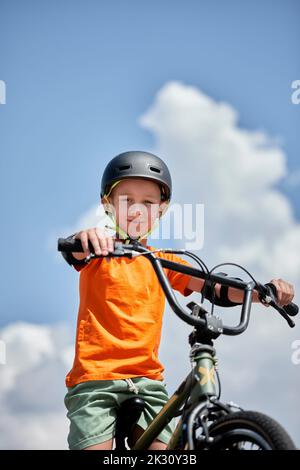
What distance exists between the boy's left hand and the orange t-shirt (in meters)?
1.00

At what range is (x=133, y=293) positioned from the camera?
4.30 meters

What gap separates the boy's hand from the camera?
3.06m

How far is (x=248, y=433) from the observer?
258 cm

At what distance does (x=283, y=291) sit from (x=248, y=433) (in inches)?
55.9

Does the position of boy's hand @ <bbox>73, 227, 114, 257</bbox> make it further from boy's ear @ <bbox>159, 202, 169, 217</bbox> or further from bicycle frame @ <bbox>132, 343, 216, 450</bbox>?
boy's ear @ <bbox>159, 202, 169, 217</bbox>

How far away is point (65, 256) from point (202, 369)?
1241 millimetres

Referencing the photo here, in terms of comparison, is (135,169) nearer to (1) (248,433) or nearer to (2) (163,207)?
(2) (163,207)

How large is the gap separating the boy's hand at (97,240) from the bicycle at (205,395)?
0.03 metres

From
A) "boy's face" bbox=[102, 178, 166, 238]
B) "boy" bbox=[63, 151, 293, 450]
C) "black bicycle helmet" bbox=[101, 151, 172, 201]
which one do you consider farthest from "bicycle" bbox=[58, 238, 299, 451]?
"black bicycle helmet" bbox=[101, 151, 172, 201]

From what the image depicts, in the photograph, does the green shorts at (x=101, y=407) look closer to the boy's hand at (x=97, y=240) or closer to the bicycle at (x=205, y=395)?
the bicycle at (x=205, y=395)

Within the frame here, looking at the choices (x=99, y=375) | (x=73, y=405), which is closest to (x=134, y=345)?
(x=99, y=375)

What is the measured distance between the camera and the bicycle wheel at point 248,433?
244 centimetres

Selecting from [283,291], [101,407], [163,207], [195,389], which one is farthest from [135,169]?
[195,389]
